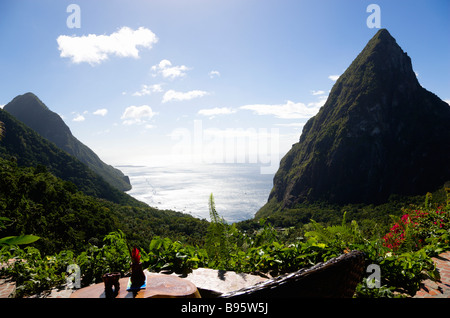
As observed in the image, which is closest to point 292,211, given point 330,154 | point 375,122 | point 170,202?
point 330,154

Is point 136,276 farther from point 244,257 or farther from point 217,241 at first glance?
point 244,257

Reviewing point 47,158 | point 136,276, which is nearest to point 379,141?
point 136,276

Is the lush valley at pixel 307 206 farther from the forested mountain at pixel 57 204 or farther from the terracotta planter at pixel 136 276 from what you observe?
the terracotta planter at pixel 136 276

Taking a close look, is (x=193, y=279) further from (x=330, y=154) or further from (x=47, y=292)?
(x=330, y=154)

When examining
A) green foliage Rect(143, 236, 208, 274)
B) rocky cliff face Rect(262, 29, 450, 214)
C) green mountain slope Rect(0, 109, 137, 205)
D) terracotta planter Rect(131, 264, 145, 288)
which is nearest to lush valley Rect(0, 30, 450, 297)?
green foliage Rect(143, 236, 208, 274)

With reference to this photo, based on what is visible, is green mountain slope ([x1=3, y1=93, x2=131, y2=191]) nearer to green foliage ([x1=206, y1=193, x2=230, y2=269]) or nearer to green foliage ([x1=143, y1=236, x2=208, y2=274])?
green foliage ([x1=143, y1=236, x2=208, y2=274])

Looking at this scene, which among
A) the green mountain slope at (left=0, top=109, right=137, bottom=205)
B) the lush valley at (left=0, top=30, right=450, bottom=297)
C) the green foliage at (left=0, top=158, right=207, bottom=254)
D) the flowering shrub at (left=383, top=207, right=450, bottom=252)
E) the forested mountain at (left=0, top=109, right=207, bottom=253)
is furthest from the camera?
the green mountain slope at (left=0, top=109, right=137, bottom=205)

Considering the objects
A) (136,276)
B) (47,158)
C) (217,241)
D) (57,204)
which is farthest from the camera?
(47,158)
